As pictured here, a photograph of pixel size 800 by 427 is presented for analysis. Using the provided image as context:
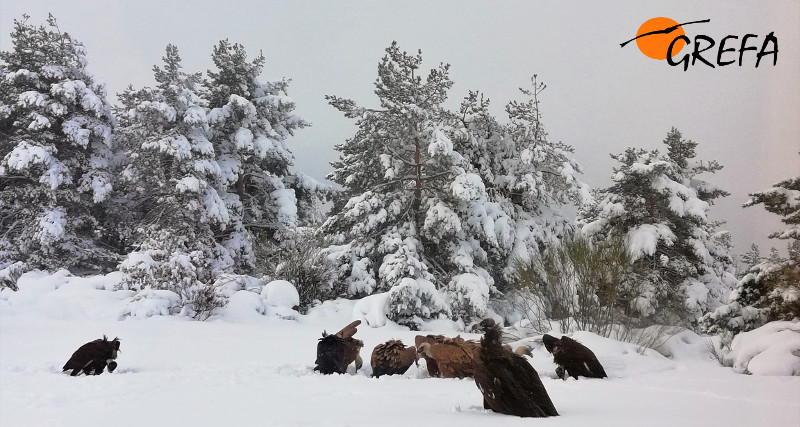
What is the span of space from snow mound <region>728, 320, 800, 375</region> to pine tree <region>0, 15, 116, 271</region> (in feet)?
65.7

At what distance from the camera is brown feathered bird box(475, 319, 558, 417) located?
3.05m

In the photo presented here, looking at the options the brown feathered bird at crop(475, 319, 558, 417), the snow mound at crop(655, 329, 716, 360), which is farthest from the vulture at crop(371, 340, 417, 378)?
the snow mound at crop(655, 329, 716, 360)

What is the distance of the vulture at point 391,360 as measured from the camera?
19.5ft

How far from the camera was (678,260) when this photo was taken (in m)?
15.3

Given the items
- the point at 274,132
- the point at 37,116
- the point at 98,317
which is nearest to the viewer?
the point at 98,317

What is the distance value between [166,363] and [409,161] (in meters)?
11.8

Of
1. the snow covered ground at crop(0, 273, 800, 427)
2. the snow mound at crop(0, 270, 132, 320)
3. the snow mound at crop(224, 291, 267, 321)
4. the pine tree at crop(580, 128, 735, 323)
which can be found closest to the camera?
the snow covered ground at crop(0, 273, 800, 427)

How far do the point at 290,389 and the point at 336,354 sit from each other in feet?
5.67

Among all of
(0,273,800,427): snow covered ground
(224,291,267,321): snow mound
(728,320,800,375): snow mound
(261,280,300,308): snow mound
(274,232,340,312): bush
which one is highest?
(274,232,340,312): bush

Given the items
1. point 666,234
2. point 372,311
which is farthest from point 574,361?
point 666,234

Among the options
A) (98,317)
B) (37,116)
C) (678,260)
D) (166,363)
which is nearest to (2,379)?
(166,363)

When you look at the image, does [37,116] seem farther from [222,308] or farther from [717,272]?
[717,272]

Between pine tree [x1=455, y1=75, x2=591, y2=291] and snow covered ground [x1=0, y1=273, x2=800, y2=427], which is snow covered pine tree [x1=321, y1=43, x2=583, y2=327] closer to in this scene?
pine tree [x1=455, y1=75, x2=591, y2=291]

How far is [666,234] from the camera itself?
1415cm
